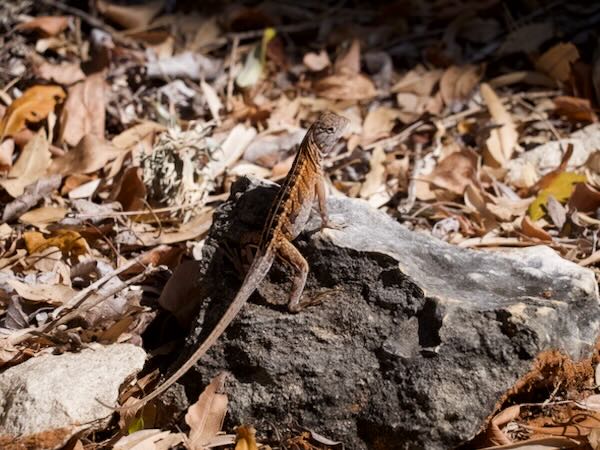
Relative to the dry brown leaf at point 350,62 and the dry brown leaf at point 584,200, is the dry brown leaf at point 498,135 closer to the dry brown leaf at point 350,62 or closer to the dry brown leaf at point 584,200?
the dry brown leaf at point 584,200

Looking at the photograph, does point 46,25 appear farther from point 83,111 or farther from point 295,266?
point 295,266

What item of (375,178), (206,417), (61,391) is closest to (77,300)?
(61,391)

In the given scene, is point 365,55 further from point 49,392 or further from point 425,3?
point 49,392

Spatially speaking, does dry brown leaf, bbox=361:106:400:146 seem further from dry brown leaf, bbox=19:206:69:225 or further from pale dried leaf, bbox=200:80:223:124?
dry brown leaf, bbox=19:206:69:225

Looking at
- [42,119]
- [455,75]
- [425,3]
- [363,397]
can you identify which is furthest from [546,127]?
[42,119]

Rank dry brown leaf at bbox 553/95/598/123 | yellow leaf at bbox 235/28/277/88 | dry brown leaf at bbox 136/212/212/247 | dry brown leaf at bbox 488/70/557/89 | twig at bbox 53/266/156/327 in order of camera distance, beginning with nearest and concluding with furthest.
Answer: twig at bbox 53/266/156/327 → dry brown leaf at bbox 136/212/212/247 → dry brown leaf at bbox 553/95/598/123 → dry brown leaf at bbox 488/70/557/89 → yellow leaf at bbox 235/28/277/88

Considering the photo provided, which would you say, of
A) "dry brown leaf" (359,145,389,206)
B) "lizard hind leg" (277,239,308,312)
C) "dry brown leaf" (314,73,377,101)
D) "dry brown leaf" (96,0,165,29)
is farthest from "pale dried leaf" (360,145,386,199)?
"dry brown leaf" (96,0,165,29)
